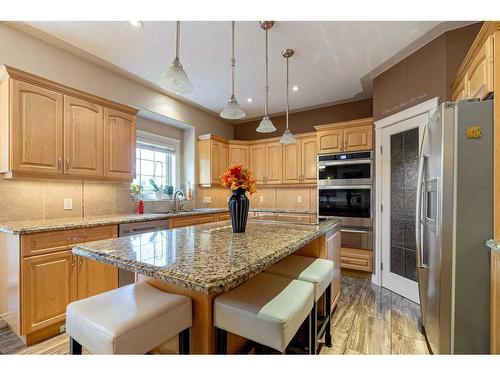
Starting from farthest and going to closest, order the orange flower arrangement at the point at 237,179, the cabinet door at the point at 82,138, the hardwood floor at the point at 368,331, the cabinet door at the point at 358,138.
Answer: the cabinet door at the point at 358,138, the cabinet door at the point at 82,138, the hardwood floor at the point at 368,331, the orange flower arrangement at the point at 237,179

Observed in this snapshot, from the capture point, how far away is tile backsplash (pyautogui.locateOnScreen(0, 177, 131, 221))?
6.84 feet

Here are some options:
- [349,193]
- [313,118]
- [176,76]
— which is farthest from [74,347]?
[313,118]

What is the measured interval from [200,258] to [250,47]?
226 cm

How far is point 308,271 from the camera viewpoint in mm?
1551

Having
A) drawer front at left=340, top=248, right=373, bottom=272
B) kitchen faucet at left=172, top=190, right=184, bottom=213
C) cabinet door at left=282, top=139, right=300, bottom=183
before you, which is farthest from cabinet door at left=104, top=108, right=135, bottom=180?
drawer front at left=340, top=248, right=373, bottom=272

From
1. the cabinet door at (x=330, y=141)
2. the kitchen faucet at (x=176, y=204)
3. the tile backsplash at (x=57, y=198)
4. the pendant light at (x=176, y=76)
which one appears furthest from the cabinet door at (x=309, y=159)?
the pendant light at (x=176, y=76)

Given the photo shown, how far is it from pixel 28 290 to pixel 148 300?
4.67ft

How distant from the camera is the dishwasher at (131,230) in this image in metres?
2.32

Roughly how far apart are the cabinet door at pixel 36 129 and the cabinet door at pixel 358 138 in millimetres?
3472

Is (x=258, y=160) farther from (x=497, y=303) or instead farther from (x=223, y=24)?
(x=497, y=303)

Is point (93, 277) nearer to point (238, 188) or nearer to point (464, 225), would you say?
point (238, 188)

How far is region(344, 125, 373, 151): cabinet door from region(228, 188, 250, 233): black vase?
247 centimetres

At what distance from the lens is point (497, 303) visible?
4.30 feet

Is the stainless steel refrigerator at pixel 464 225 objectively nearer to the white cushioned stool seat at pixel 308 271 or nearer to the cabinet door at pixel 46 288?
the white cushioned stool seat at pixel 308 271
